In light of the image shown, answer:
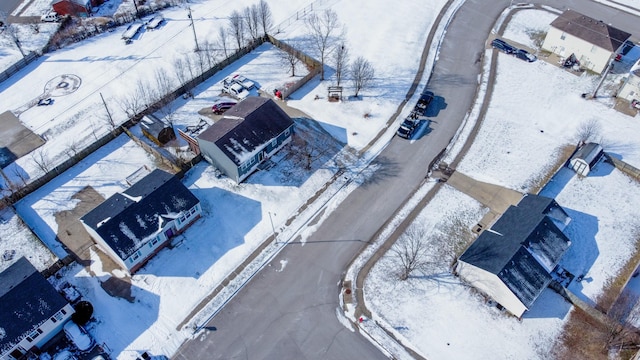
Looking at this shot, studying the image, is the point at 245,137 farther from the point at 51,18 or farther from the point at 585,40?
the point at 585,40

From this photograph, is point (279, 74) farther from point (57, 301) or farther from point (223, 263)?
point (57, 301)

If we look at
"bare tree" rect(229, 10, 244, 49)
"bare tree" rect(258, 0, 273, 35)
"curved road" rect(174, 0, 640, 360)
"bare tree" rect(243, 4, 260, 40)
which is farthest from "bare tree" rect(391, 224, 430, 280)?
"bare tree" rect(258, 0, 273, 35)

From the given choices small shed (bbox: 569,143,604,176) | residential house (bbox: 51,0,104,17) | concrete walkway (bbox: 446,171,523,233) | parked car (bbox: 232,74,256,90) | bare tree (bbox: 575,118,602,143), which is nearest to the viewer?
concrete walkway (bbox: 446,171,523,233)

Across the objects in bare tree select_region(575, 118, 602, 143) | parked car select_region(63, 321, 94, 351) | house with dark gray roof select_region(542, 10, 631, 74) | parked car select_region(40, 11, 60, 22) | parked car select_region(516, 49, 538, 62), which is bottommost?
Answer: parked car select_region(63, 321, 94, 351)

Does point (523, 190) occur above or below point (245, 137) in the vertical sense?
below

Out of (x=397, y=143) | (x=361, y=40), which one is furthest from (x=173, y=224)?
(x=361, y=40)

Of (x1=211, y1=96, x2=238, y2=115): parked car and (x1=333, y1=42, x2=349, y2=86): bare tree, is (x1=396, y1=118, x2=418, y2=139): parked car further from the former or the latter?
(x1=211, y1=96, x2=238, y2=115): parked car

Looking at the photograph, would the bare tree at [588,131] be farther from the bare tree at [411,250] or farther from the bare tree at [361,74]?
the bare tree at [361,74]

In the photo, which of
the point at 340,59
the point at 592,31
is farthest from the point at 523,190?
the point at 592,31
